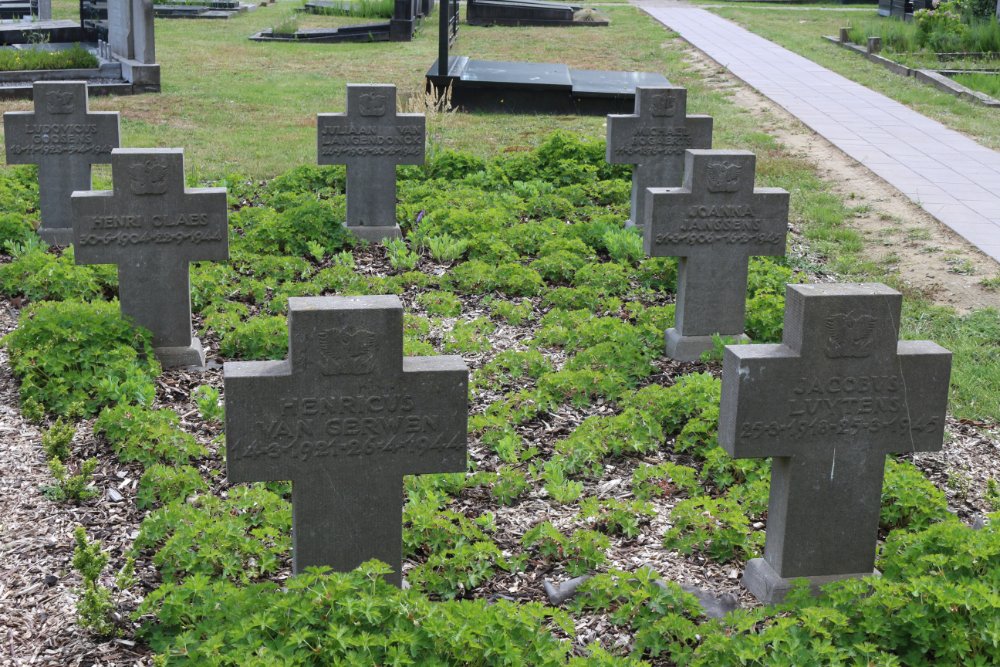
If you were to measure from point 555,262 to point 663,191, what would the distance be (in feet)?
5.29

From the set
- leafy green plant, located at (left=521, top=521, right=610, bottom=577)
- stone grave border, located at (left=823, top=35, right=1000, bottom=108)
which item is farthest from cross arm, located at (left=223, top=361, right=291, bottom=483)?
stone grave border, located at (left=823, top=35, right=1000, bottom=108)

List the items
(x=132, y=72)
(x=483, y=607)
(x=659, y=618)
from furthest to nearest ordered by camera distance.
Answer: (x=132, y=72)
(x=659, y=618)
(x=483, y=607)

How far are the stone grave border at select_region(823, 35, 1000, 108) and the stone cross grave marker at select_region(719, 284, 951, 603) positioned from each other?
13.7m

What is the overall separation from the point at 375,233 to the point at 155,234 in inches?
122

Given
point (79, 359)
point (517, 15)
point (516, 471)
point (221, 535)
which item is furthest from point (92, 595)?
point (517, 15)

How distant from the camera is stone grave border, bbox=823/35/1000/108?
1725 cm

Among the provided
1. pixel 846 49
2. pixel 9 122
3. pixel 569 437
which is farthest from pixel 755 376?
pixel 846 49

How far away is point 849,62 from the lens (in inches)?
864

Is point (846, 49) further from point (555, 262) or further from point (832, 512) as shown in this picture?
point (832, 512)

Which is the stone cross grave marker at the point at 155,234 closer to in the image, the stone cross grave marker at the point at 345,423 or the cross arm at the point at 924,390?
the stone cross grave marker at the point at 345,423

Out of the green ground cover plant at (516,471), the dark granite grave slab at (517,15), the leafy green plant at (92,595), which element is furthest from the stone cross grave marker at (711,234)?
the dark granite grave slab at (517,15)

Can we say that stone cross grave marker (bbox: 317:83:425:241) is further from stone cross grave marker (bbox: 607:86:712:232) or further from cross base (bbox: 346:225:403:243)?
stone cross grave marker (bbox: 607:86:712:232)

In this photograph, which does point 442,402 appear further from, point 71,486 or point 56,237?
point 56,237

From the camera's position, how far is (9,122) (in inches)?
363
